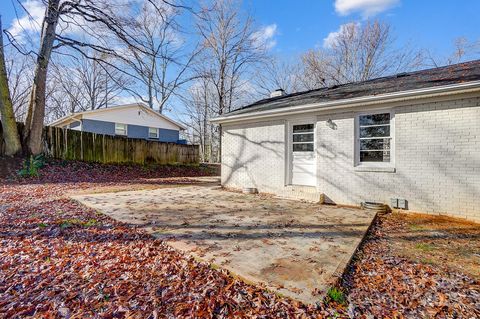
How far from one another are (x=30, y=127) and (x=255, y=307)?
13372mm

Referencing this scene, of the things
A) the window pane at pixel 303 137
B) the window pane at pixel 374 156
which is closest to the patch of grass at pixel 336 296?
the window pane at pixel 374 156

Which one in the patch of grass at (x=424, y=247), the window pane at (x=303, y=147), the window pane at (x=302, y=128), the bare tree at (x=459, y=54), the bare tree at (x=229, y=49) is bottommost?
the patch of grass at (x=424, y=247)

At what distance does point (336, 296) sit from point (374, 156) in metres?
4.82

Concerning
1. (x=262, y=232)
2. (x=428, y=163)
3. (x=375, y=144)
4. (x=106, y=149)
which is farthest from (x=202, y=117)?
(x=262, y=232)

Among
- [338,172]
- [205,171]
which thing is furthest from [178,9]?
[205,171]

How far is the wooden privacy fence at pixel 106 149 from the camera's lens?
12.2 m

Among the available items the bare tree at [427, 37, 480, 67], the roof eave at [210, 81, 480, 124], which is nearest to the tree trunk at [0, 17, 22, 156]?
the roof eave at [210, 81, 480, 124]

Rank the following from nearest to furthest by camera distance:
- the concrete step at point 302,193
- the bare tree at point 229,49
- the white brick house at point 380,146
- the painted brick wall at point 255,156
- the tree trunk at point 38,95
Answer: the white brick house at point 380,146 → the concrete step at point 302,193 → the painted brick wall at point 255,156 → the tree trunk at point 38,95 → the bare tree at point 229,49

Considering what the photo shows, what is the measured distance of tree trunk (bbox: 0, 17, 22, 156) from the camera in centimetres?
1020

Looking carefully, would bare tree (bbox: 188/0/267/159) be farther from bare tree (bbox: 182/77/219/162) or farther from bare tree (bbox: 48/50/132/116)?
bare tree (bbox: 48/50/132/116)

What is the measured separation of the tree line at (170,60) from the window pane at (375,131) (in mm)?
5732

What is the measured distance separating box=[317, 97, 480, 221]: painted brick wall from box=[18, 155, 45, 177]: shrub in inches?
454

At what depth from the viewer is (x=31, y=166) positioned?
995 cm

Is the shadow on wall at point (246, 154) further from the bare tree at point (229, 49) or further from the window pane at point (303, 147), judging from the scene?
the bare tree at point (229, 49)
